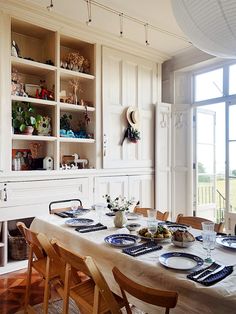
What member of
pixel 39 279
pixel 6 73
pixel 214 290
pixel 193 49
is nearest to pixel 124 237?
pixel 214 290

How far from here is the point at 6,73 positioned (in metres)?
3.08

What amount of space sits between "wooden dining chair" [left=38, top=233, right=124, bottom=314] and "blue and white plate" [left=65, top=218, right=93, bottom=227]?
0.36 metres

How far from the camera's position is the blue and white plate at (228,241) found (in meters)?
1.75

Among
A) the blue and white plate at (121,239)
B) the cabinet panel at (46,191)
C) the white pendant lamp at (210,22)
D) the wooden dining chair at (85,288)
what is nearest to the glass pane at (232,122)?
the cabinet panel at (46,191)

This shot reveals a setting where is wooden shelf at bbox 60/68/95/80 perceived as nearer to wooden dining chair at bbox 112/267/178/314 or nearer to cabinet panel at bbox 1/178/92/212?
cabinet panel at bbox 1/178/92/212

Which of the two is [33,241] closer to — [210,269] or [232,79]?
[210,269]

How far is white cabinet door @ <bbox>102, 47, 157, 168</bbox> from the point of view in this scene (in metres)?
3.97

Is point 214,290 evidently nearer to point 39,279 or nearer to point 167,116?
point 39,279

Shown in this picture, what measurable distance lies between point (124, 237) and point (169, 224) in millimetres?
551

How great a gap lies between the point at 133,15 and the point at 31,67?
1405mm

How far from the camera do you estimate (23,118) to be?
11.0 ft

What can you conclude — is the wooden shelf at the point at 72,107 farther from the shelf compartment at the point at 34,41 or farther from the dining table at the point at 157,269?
the dining table at the point at 157,269

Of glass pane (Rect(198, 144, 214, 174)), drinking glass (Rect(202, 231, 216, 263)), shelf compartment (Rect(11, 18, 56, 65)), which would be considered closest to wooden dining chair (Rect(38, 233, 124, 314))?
drinking glass (Rect(202, 231, 216, 263))

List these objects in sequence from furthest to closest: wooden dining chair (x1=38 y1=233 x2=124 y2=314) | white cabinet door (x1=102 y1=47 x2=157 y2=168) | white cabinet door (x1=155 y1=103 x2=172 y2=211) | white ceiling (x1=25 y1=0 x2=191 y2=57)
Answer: white cabinet door (x1=155 y1=103 x2=172 y2=211) → white cabinet door (x1=102 y1=47 x2=157 y2=168) → white ceiling (x1=25 y1=0 x2=191 y2=57) → wooden dining chair (x1=38 y1=233 x2=124 y2=314)
